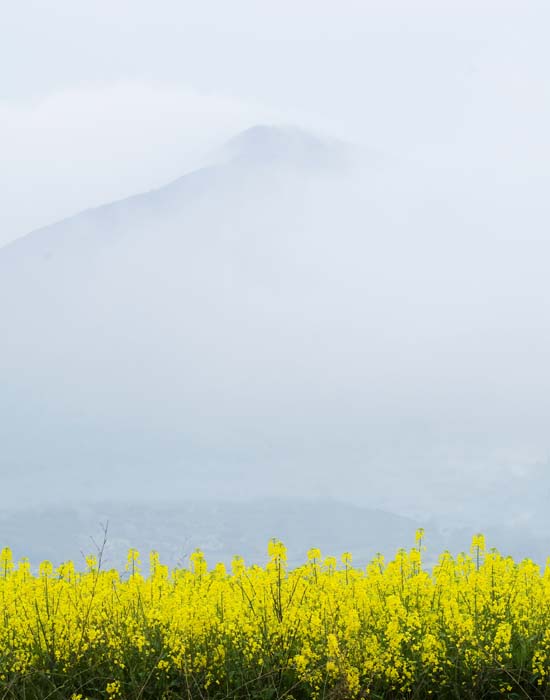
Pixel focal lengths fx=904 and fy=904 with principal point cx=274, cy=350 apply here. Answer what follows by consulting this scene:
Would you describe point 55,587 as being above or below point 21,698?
above

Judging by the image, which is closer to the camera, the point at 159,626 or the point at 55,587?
the point at 159,626

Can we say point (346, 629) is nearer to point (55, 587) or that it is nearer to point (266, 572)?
point (266, 572)

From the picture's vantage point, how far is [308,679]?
6.32 metres

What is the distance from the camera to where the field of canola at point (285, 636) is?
6.47 m

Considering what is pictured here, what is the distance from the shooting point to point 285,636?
6719 mm

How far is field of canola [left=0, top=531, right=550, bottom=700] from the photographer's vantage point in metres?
6.47

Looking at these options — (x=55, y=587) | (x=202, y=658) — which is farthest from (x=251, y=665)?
(x=55, y=587)

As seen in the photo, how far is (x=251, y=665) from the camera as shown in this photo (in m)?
6.55

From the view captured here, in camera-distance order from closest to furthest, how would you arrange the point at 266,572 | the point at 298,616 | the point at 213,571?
the point at 298,616, the point at 266,572, the point at 213,571

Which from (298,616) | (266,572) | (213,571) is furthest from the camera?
(213,571)

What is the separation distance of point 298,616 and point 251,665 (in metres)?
0.51

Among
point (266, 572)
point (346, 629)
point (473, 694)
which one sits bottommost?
point (473, 694)

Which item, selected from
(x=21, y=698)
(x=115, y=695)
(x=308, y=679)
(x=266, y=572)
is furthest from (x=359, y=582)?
(x=21, y=698)

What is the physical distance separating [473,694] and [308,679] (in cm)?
120
